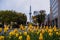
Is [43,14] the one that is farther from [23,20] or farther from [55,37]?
[55,37]

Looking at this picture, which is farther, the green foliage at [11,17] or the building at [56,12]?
the building at [56,12]

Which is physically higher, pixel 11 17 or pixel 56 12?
pixel 56 12

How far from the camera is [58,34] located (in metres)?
7.03

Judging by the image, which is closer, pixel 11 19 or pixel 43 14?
pixel 11 19

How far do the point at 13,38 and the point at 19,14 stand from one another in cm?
6730

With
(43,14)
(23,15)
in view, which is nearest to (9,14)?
(23,15)

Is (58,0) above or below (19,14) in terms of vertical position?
above

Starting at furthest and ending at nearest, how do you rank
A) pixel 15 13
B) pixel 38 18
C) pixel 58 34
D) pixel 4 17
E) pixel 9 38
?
pixel 38 18 → pixel 15 13 → pixel 4 17 → pixel 58 34 → pixel 9 38

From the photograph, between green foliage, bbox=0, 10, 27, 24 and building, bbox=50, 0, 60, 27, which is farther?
building, bbox=50, 0, 60, 27

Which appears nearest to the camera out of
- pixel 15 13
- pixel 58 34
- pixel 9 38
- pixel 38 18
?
pixel 9 38

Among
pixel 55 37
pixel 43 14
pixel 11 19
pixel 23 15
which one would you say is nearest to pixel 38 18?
pixel 43 14

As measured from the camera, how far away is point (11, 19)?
229 feet

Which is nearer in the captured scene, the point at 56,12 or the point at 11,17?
the point at 11,17

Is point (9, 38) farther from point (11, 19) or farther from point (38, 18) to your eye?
point (38, 18)
